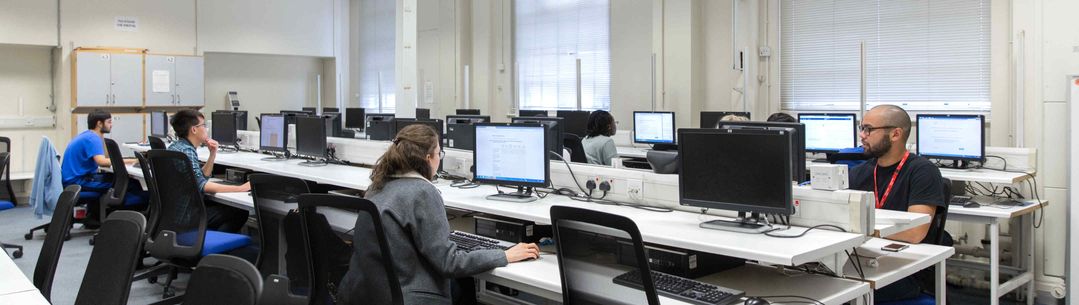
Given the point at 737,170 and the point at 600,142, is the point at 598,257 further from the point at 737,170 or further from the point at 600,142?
the point at 600,142

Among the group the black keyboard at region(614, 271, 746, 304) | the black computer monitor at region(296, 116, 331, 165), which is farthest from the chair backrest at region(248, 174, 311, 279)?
the black computer monitor at region(296, 116, 331, 165)

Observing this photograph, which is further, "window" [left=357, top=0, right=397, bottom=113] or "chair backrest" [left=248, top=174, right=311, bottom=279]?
"window" [left=357, top=0, right=397, bottom=113]

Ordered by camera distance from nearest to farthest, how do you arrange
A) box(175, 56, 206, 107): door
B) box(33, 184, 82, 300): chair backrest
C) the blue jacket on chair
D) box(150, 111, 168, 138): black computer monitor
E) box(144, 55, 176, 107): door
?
1. box(33, 184, 82, 300): chair backrest
2. the blue jacket on chair
3. box(150, 111, 168, 138): black computer monitor
4. box(144, 55, 176, 107): door
5. box(175, 56, 206, 107): door

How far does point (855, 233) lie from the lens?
2.72m

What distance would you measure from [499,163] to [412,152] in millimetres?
1164

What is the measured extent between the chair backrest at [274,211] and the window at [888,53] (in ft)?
17.3

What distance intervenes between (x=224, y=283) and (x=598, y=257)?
1.05 meters

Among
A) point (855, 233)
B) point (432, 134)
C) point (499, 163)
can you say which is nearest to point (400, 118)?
point (499, 163)

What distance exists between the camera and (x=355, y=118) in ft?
35.9

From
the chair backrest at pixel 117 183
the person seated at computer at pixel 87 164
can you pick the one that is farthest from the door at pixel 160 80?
the chair backrest at pixel 117 183

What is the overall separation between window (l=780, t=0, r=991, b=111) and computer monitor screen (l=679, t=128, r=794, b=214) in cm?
442

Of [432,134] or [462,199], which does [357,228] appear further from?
[462,199]

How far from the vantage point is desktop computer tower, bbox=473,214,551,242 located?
133 inches

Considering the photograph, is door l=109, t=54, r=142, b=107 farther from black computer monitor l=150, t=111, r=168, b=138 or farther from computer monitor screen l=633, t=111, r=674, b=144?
computer monitor screen l=633, t=111, r=674, b=144
